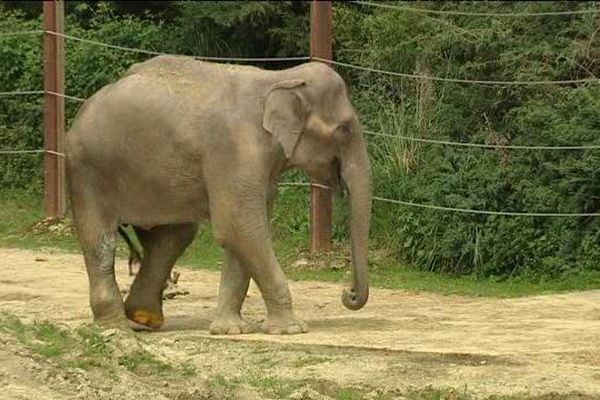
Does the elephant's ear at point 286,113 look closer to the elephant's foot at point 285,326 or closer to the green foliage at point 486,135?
the elephant's foot at point 285,326

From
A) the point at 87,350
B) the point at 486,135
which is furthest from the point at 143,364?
the point at 486,135

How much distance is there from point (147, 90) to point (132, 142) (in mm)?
347

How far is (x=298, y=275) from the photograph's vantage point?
13727mm

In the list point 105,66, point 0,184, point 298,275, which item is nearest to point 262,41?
point 105,66

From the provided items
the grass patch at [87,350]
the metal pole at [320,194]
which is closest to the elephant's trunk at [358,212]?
the grass patch at [87,350]

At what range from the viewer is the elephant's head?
1031 centimetres

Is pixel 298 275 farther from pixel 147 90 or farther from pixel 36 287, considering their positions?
pixel 147 90

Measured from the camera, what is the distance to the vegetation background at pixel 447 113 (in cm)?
1340

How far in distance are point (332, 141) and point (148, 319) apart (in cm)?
165

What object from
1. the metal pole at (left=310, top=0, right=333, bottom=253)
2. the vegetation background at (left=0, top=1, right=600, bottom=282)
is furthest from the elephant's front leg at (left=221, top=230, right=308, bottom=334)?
the metal pole at (left=310, top=0, right=333, bottom=253)

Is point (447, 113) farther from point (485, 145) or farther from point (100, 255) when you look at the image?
point (100, 255)

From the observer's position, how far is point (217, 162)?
10.2 meters

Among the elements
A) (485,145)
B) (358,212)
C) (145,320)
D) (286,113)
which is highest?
(286,113)

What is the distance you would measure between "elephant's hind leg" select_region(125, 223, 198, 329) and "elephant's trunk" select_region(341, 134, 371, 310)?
1.14 m
